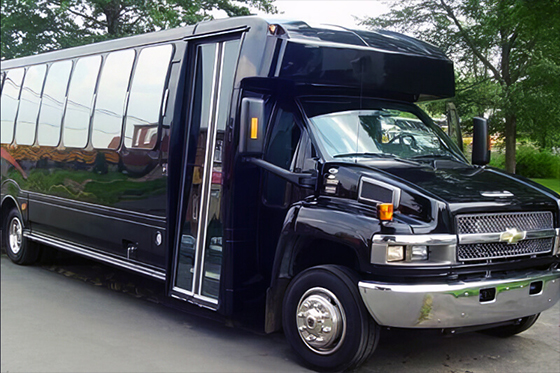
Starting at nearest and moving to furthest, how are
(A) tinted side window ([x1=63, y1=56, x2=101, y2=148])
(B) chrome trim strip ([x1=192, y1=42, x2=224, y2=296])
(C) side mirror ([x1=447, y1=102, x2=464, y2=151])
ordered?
(B) chrome trim strip ([x1=192, y1=42, x2=224, y2=296]) → (C) side mirror ([x1=447, y1=102, x2=464, y2=151]) → (A) tinted side window ([x1=63, y1=56, x2=101, y2=148])

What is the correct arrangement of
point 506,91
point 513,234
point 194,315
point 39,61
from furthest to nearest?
point 506,91 → point 39,61 → point 194,315 → point 513,234

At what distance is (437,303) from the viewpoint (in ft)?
16.7

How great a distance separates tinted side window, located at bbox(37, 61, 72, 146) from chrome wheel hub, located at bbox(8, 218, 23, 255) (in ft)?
4.76

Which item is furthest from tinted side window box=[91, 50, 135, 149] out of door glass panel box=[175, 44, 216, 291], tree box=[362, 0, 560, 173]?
tree box=[362, 0, 560, 173]

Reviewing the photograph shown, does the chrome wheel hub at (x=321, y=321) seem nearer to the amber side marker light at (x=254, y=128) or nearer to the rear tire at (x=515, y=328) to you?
the amber side marker light at (x=254, y=128)

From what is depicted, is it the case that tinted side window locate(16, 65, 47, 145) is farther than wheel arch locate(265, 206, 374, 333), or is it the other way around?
tinted side window locate(16, 65, 47, 145)

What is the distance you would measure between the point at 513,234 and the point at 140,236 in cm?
388

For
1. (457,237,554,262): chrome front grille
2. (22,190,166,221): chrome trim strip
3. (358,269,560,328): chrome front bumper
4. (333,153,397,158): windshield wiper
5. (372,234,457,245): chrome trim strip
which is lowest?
(358,269,560,328): chrome front bumper

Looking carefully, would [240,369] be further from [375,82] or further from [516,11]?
[516,11]

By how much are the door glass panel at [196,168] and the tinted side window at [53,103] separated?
3162 mm

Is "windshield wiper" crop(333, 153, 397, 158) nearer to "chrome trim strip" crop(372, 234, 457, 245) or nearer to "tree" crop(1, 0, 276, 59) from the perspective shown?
"chrome trim strip" crop(372, 234, 457, 245)

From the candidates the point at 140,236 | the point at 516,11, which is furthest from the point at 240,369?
the point at 516,11

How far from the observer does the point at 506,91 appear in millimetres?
16219

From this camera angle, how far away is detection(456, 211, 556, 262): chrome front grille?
528 cm
